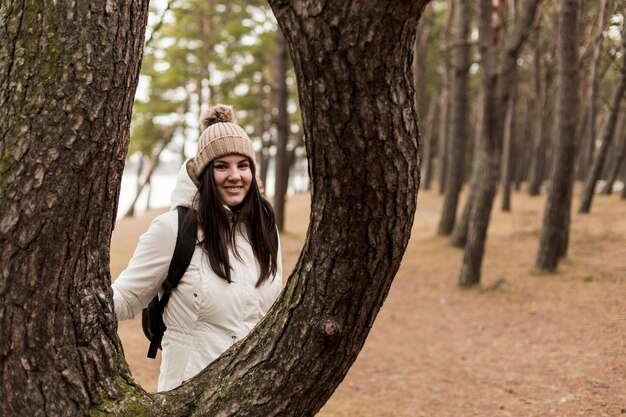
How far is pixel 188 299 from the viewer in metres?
3.09

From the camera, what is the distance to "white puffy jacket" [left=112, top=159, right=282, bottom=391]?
9.98ft

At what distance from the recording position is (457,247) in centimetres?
1398

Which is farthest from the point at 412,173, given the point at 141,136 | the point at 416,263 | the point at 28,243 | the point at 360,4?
the point at 141,136

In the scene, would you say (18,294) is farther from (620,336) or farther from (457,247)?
(457,247)

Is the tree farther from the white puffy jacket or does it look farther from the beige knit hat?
the beige knit hat

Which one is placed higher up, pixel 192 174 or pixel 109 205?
pixel 192 174

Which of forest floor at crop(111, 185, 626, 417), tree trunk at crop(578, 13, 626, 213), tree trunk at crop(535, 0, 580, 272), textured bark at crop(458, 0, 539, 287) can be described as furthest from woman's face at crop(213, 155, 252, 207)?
tree trunk at crop(578, 13, 626, 213)

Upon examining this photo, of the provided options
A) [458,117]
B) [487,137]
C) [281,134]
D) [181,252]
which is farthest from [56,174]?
[281,134]

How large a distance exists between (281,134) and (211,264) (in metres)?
13.3

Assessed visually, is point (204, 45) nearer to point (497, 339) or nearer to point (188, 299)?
point (497, 339)

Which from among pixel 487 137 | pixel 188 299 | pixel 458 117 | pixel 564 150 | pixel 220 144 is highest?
pixel 458 117

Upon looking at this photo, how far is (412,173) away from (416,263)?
11.3 metres

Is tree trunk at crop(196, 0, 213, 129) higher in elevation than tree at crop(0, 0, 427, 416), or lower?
higher

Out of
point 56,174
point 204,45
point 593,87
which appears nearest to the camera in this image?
point 56,174
